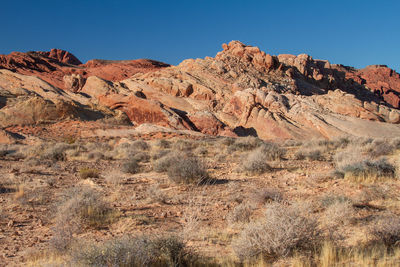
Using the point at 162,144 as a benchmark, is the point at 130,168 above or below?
below

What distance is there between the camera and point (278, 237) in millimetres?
3609

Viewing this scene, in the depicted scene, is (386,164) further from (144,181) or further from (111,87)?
(111,87)

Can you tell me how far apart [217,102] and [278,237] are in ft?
96.5

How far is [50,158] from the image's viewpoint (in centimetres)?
1518

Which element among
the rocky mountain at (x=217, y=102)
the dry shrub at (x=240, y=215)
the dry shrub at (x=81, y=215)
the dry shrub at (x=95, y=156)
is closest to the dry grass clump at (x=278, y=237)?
the dry shrub at (x=240, y=215)

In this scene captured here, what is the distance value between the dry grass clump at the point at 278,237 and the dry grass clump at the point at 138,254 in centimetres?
73

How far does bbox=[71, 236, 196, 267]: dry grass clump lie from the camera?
10.4ft

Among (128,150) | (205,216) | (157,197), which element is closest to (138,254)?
(205,216)

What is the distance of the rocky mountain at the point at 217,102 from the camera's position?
27.6m

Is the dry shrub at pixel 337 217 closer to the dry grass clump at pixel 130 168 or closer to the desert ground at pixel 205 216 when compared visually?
the desert ground at pixel 205 216

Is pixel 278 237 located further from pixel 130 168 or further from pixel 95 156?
pixel 95 156

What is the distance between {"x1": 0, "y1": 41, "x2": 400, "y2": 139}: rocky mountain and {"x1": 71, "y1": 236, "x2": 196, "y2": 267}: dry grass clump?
23405 millimetres

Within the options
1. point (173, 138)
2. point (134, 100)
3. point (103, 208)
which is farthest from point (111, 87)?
point (103, 208)

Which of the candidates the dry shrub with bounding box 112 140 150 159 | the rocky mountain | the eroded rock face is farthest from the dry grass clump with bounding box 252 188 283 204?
the eroded rock face
